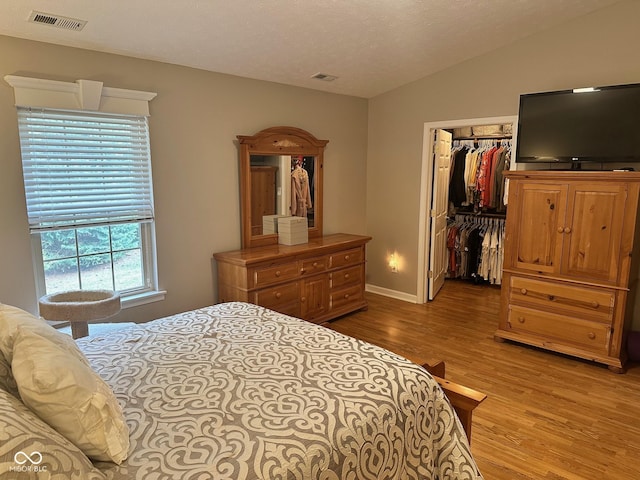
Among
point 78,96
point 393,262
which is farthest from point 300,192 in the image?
point 78,96

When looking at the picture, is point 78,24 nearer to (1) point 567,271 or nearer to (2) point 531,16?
(2) point 531,16

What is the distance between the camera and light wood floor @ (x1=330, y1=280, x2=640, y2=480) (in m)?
2.26

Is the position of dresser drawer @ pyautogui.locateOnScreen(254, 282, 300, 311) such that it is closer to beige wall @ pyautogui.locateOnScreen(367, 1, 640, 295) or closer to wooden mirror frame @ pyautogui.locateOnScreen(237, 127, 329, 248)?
wooden mirror frame @ pyautogui.locateOnScreen(237, 127, 329, 248)

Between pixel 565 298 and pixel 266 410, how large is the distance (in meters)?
2.94

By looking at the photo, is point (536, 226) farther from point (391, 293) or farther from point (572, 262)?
point (391, 293)

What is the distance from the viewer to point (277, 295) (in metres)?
3.72

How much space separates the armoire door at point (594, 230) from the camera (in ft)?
10.4

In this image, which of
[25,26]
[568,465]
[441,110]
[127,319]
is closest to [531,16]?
[441,110]

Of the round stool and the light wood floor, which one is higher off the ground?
the round stool

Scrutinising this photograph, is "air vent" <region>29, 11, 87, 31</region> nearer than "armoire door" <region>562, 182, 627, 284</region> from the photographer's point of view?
Yes

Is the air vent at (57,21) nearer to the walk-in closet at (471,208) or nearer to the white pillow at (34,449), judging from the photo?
the white pillow at (34,449)

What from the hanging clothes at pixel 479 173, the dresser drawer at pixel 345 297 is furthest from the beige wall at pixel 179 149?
the hanging clothes at pixel 479 173

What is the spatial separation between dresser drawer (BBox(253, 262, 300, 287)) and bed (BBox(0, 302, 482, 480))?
1.38 m

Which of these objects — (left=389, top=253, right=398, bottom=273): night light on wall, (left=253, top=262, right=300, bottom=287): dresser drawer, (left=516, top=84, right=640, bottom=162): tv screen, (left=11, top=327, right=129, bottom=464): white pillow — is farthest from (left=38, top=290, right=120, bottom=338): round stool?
(left=516, top=84, right=640, bottom=162): tv screen
